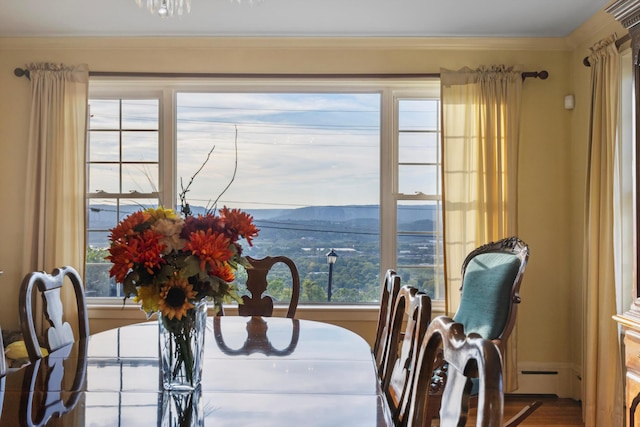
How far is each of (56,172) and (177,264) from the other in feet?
9.77

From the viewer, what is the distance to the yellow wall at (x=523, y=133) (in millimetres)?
4109

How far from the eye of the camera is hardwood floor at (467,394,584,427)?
363 cm

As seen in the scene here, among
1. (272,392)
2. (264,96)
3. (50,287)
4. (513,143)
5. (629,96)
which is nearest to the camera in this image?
(272,392)

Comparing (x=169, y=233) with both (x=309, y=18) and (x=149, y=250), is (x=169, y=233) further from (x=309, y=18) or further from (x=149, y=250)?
(x=309, y=18)

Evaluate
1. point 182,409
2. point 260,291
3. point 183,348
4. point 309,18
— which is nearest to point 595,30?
point 309,18

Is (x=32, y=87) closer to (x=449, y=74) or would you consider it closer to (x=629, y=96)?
(x=449, y=74)

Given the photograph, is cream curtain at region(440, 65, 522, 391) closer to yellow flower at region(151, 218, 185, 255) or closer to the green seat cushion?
the green seat cushion

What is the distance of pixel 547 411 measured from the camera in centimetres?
384

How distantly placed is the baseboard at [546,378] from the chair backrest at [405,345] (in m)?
2.53

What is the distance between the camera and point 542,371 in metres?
4.12

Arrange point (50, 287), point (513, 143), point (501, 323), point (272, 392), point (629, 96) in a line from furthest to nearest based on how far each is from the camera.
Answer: point (513, 143) < point (629, 96) < point (501, 323) < point (50, 287) < point (272, 392)

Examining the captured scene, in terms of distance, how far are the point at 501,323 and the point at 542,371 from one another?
144 cm

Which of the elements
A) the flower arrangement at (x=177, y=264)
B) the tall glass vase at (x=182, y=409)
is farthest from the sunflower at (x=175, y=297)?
the tall glass vase at (x=182, y=409)

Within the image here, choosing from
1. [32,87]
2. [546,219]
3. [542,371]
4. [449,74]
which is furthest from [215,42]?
[542,371]
